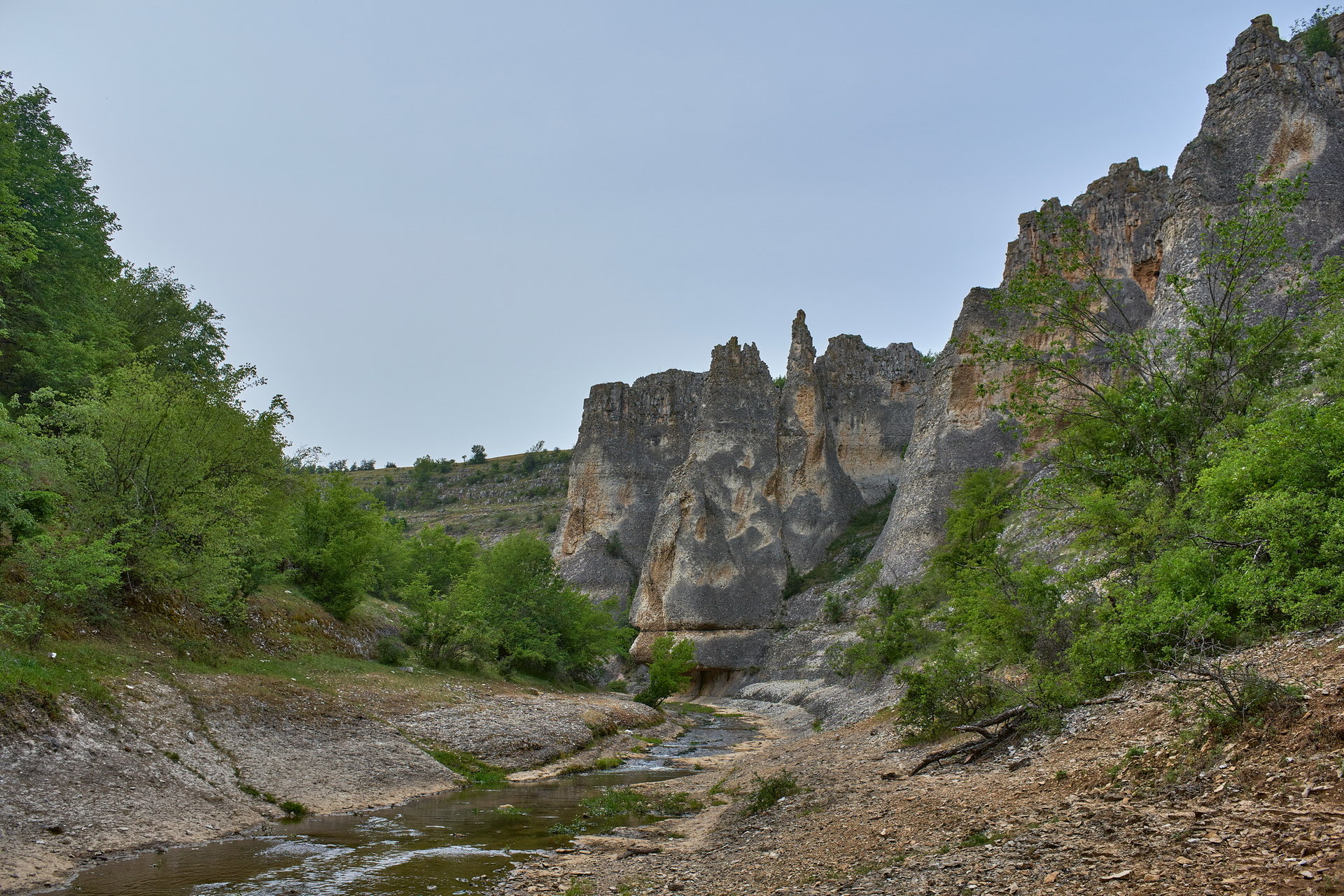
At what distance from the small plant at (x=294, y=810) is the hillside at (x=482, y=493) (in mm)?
71286

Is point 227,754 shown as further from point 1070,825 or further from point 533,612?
point 533,612

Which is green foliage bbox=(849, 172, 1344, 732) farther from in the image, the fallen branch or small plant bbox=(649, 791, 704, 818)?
small plant bbox=(649, 791, 704, 818)

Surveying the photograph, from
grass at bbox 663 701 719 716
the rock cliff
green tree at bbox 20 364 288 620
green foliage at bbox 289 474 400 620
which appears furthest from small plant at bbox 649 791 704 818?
grass at bbox 663 701 719 716

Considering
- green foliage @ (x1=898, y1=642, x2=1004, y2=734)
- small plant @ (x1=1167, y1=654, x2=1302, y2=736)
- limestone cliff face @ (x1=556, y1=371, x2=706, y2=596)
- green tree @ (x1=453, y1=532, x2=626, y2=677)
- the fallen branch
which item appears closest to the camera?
small plant @ (x1=1167, y1=654, x2=1302, y2=736)

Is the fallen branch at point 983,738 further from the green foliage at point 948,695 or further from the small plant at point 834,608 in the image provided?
the small plant at point 834,608

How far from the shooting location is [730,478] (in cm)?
6219

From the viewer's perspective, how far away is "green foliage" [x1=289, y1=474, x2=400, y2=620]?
1176 inches

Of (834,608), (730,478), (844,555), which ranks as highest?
(730,478)

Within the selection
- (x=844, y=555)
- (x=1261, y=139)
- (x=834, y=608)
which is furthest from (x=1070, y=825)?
(x=844, y=555)

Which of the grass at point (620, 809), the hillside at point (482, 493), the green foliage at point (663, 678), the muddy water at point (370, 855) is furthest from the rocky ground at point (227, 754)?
the hillside at point (482, 493)

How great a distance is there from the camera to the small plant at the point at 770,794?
13.6m

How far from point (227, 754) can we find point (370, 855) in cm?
531

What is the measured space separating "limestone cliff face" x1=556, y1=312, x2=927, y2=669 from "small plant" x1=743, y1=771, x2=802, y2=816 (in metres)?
40.2

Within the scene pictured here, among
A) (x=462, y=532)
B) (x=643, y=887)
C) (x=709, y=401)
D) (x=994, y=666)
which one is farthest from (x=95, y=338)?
(x=462, y=532)
